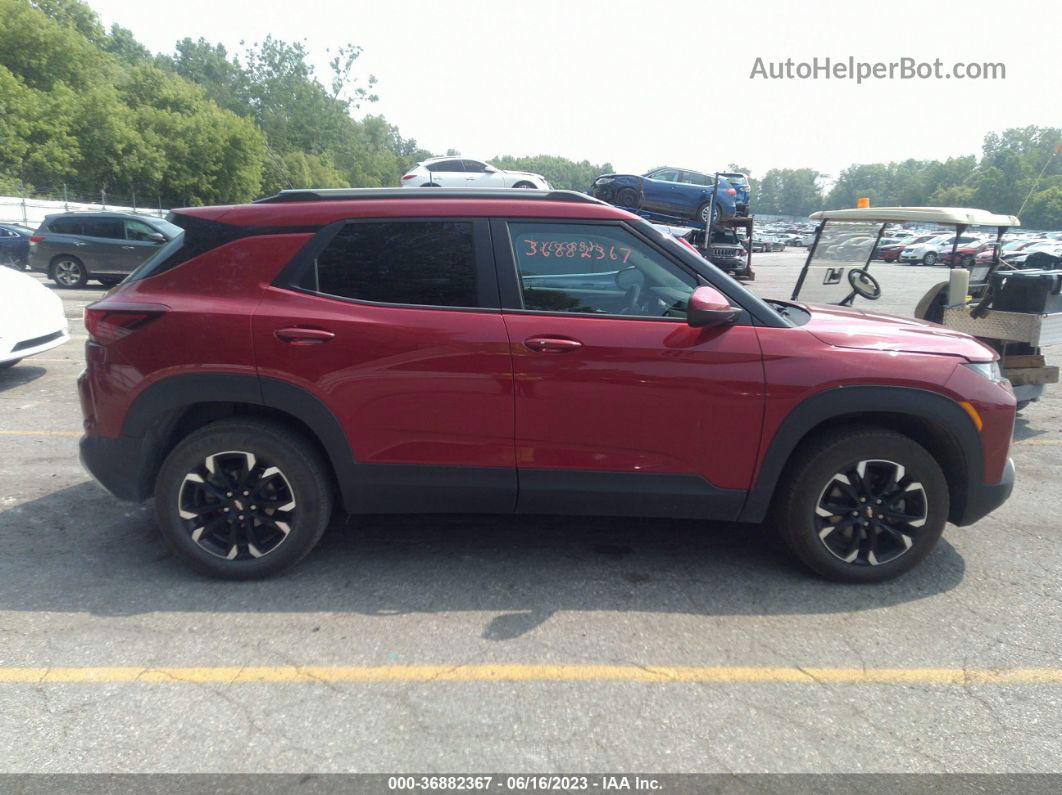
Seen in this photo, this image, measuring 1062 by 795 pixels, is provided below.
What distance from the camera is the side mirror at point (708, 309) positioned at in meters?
3.42

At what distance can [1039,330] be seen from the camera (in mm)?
6172

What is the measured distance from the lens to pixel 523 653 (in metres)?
3.17

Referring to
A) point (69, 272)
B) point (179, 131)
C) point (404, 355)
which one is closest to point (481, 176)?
point (69, 272)

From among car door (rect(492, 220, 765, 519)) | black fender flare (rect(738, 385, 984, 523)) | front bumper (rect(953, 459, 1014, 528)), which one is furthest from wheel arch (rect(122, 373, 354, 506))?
front bumper (rect(953, 459, 1014, 528))

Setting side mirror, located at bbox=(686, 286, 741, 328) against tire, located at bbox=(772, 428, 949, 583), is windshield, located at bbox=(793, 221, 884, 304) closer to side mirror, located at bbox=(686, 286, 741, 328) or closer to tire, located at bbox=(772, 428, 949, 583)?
tire, located at bbox=(772, 428, 949, 583)

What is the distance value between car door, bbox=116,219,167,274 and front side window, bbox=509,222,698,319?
1590cm

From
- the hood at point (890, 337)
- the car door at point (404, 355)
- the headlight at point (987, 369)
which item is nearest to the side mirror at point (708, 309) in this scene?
the hood at point (890, 337)

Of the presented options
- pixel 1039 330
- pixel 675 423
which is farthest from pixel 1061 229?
pixel 675 423

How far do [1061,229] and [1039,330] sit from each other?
78.5 meters

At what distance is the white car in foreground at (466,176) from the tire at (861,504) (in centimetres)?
1406

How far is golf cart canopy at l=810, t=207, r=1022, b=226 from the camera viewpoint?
6.41m

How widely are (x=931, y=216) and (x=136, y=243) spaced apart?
16385mm

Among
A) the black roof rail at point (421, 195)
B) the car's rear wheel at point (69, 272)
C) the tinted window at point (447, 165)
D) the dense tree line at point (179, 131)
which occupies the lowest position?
the car's rear wheel at point (69, 272)

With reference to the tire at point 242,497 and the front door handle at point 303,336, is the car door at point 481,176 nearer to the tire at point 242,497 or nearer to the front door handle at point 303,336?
the front door handle at point 303,336
